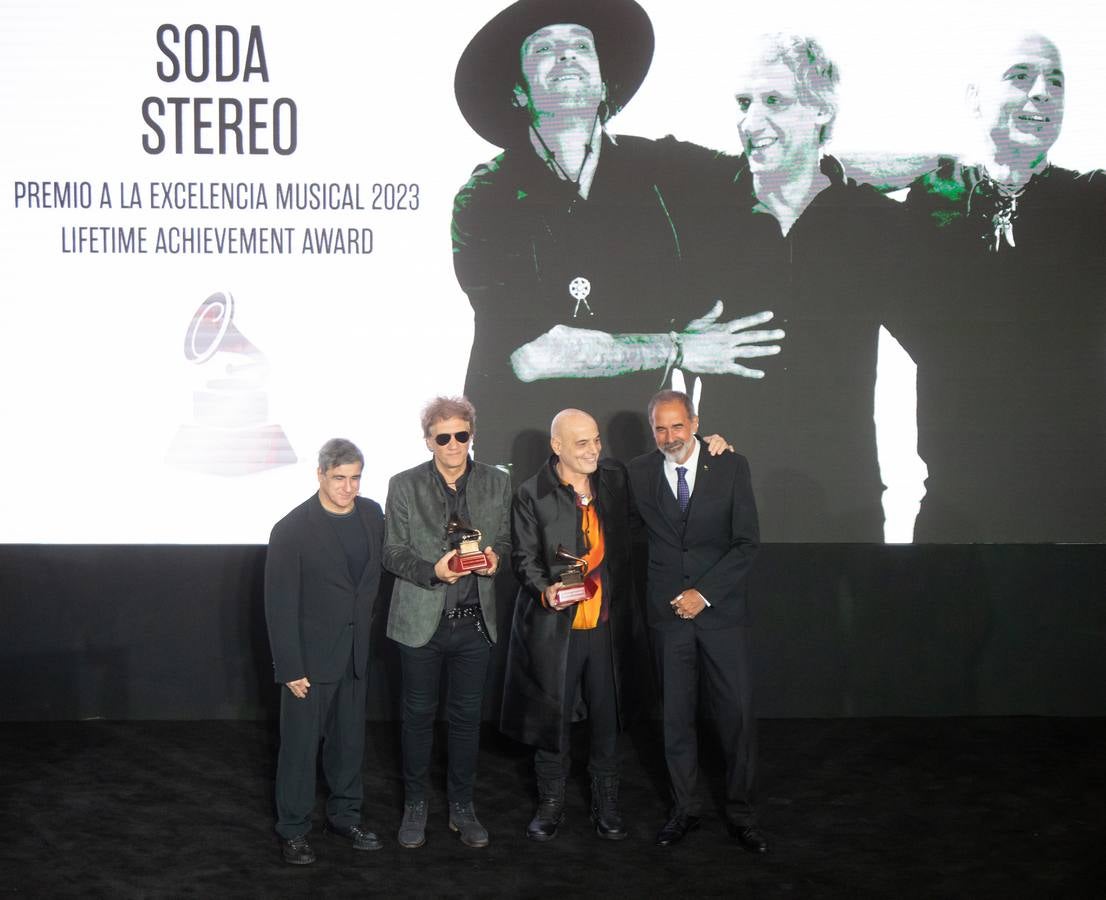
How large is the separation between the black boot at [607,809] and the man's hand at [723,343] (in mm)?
1921

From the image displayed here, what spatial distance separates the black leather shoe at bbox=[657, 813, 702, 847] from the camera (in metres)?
3.74

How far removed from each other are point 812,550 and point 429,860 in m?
2.26

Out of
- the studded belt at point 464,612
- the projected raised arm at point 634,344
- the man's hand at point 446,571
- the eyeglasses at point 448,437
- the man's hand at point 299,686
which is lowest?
the man's hand at point 299,686

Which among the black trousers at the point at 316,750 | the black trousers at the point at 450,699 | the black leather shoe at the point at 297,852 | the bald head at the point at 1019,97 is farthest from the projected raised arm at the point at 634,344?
the black leather shoe at the point at 297,852

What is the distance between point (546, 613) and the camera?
3.71 m

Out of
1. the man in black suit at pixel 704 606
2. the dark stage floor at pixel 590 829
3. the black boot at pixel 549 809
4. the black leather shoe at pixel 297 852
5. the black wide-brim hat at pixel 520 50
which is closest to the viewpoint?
the dark stage floor at pixel 590 829

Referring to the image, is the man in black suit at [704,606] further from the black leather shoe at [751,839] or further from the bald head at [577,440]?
the bald head at [577,440]

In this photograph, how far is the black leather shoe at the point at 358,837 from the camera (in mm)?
3699

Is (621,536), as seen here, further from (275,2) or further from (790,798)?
(275,2)

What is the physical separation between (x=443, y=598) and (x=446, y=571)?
18 cm

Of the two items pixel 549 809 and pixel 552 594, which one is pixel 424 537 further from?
pixel 549 809

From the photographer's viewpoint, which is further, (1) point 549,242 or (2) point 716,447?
(1) point 549,242

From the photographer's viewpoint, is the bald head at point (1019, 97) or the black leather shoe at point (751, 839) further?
the bald head at point (1019, 97)

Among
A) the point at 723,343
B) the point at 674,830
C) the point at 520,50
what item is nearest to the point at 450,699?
the point at 674,830
